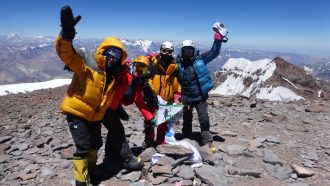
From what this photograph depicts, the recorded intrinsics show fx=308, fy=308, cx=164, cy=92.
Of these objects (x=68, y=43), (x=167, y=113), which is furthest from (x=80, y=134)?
(x=167, y=113)

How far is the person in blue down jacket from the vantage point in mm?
8008

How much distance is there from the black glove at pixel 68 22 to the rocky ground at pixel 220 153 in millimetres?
3317

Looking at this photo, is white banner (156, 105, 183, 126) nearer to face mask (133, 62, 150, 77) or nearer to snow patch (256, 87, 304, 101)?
face mask (133, 62, 150, 77)

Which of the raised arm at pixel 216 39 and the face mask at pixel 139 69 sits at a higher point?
the raised arm at pixel 216 39

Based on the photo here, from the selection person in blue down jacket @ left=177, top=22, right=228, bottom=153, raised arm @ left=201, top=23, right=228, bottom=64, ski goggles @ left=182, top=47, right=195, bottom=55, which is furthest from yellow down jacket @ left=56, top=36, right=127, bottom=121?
raised arm @ left=201, top=23, right=228, bottom=64

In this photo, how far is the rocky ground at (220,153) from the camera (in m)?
6.73

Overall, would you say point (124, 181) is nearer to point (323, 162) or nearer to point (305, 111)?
point (323, 162)

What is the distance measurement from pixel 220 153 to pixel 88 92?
4038mm

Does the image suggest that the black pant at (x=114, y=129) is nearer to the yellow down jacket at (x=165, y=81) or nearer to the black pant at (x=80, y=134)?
the black pant at (x=80, y=134)

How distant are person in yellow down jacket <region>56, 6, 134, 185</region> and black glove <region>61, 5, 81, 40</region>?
1.44 ft

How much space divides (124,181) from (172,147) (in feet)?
4.46

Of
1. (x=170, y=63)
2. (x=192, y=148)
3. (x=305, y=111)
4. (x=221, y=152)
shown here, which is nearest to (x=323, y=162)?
(x=221, y=152)

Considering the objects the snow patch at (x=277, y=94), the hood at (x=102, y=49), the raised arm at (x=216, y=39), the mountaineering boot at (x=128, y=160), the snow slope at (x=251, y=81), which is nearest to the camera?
the hood at (x=102, y=49)

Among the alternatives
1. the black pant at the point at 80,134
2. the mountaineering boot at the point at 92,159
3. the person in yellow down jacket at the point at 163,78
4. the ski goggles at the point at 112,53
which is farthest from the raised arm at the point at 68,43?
the person in yellow down jacket at the point at 163,78
